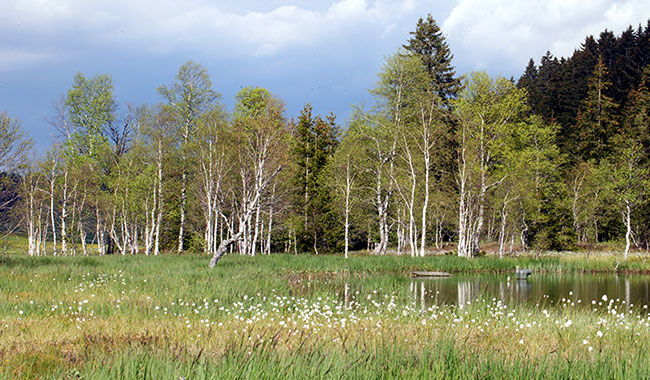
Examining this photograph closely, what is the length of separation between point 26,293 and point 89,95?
3647cm

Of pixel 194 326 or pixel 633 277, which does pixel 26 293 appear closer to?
pixel 194 326

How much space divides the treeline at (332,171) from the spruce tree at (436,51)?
0.45ft

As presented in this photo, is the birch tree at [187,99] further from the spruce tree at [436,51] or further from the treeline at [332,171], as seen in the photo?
the spruce tree at [436,51]

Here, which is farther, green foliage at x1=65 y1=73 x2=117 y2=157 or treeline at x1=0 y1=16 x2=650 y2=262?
green foliage at x1=65 y1=73 x2=117 y2=157

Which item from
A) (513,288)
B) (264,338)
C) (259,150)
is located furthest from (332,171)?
(264,338)

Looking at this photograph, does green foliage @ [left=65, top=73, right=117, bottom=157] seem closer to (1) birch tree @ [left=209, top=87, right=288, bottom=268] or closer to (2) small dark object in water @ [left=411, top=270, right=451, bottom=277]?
(1) birch tree @ [left=209, top=87, right=288, bottom=268]

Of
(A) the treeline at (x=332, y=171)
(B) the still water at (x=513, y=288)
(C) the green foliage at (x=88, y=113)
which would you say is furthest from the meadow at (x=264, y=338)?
(C) the green foliage at (x=88, y=113)

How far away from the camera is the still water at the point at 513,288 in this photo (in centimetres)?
1623

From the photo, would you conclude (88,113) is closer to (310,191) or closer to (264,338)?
(310,191)

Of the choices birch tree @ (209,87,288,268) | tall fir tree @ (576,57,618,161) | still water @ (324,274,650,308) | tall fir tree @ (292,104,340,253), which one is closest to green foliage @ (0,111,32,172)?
birch tree @ (209,87,288,268)

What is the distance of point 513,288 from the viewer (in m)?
20.5

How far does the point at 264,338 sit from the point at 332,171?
3489 cm

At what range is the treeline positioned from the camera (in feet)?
116

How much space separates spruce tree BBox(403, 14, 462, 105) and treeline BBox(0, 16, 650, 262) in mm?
138
